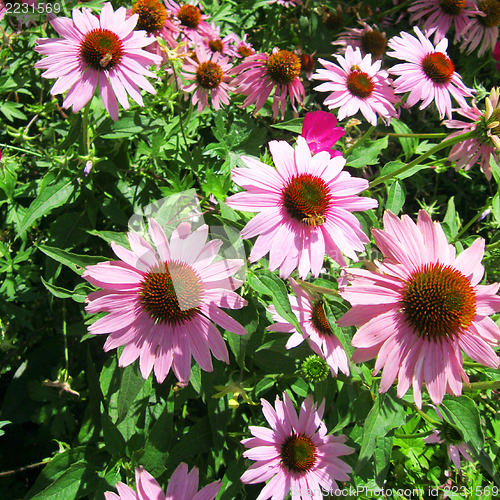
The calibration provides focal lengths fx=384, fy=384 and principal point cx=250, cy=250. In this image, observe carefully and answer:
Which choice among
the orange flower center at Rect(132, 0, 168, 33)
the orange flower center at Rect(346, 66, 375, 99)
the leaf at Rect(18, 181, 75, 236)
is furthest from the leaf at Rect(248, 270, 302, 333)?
the orange flower center at Rect(132, 0, 168, 33)

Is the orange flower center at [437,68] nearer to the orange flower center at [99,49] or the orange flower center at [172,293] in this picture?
the orange flower center at [99,49]

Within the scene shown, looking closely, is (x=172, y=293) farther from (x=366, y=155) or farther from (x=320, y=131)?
(x=366, y=155)

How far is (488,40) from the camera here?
2803mm

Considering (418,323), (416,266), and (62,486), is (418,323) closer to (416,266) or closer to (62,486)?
(416,266)

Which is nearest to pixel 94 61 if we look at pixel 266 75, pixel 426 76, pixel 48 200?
pixel 48 200

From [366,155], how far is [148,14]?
1217 mm

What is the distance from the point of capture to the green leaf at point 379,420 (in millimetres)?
1164

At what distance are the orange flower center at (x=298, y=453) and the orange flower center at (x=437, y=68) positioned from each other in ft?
5.82

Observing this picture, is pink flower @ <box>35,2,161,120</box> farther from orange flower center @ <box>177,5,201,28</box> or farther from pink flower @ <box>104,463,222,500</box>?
pink flower @ <box>104,463,222,500</box>

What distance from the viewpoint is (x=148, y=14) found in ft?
5.94

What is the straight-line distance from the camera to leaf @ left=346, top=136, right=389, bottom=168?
65.7 inches

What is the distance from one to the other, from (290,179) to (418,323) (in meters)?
0.57

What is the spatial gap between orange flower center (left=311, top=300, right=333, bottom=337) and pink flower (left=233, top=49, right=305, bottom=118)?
3.37ft

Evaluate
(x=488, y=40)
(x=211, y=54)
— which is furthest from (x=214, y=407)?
(x=488, y=40)
